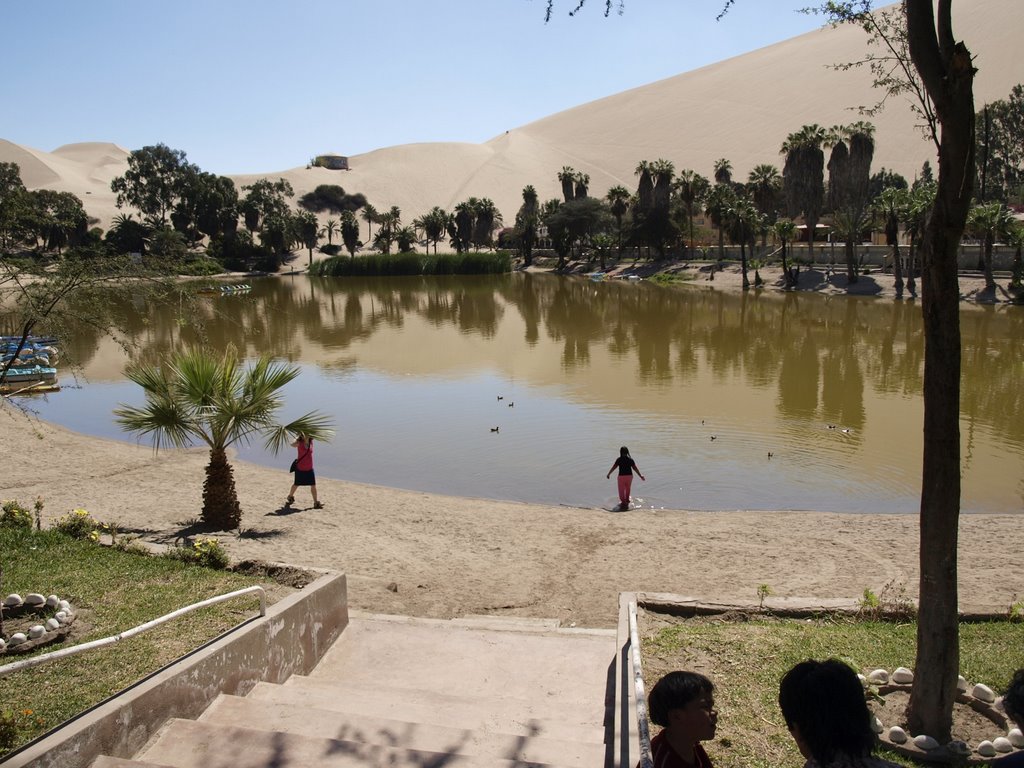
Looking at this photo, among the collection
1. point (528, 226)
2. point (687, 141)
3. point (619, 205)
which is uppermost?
point (687, 141)

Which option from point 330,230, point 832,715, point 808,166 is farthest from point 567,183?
point 832,715

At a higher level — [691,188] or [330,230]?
[691,188]

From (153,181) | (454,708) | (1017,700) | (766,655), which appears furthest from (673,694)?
(153,181)

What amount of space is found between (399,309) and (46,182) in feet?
500

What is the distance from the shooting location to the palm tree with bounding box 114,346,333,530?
11.3 meters

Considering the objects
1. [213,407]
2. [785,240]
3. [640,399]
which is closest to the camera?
[213,407]

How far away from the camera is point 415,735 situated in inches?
181

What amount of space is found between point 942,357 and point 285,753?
4255mm

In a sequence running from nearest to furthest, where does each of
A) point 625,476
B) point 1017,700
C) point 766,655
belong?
point 1017,700 → point 766,655 → point 625,476

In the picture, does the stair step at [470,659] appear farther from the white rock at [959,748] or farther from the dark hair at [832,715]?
the dark hair at [832,715]

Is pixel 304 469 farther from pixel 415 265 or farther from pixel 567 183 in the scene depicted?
pixel 567 183

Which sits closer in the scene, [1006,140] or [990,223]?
[990,223]

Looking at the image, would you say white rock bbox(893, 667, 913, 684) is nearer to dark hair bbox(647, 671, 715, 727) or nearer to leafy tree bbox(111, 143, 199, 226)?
dark hair bbox(647, 671, 715, 727)

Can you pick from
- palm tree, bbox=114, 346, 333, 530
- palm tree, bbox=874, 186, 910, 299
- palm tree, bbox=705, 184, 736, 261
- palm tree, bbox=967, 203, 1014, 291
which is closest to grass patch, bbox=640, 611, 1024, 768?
palm tree, bbox=114, 346, 333, 530
